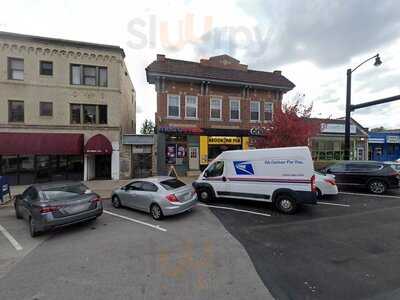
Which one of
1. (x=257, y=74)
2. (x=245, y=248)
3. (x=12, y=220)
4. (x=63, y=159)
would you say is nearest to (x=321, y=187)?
(x=245, y=248)

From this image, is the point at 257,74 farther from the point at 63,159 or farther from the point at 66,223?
the point at 66,223

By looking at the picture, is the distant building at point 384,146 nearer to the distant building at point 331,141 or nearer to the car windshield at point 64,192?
the distant building at point 331,141

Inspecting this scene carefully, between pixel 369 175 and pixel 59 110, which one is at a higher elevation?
pixel 59 110

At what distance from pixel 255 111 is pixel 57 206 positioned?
688 inches

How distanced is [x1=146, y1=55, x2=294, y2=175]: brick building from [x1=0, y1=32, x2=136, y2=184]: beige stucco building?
3.27 metres

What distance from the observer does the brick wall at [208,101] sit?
17.9 metres

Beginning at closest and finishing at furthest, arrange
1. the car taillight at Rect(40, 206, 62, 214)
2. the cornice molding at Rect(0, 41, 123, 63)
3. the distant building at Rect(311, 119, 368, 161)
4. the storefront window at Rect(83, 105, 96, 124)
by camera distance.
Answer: the car taillight at Rect(40, 206, 62, 214) < the cornice molding at Rect(0, 41, 123, 63) < the storefront window at Rect(83, 105, 96, 124) < the distant building at Rect(311, 119, 368, 161)

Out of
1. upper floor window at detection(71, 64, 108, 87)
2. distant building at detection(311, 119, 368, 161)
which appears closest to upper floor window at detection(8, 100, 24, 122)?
upper floor window at detection(71, 64, 108, 87)

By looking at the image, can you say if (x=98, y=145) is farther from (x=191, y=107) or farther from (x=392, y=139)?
(x=392, y=139)

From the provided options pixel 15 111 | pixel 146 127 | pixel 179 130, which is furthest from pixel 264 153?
pixel 146 127

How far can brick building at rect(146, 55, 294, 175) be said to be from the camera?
1783cm

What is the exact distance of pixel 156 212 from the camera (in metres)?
7.68

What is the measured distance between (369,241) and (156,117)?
51.2ft

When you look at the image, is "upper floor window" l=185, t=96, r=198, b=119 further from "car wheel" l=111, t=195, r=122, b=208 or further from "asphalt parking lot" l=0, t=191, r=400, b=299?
"asphalt parking lot" l=0, t=191, r=400, b=299
